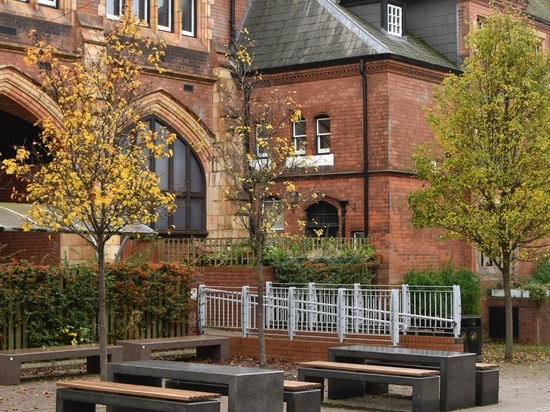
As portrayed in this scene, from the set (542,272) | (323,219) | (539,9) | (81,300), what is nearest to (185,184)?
(323,219)

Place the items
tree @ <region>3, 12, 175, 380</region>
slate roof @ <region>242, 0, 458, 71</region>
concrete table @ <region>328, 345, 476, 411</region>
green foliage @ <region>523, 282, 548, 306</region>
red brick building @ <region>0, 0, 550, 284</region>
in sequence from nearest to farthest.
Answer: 1. concrete table @ <region>328, 345, 476, 411</region>
2. tree @ <region>3, 12, 175, 380</region>
3. green foliage @ <region>523, 282, 548, 306</region>
4. red brick building @ <region>0, 0, 550, 284</region>
5. slate roof @ <region>242, 0, 458, 71</region>

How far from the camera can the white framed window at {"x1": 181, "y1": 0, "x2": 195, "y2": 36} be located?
99.8 ft

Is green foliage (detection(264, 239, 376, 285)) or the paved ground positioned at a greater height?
green foliage (detection(264, 239, 376, 285))

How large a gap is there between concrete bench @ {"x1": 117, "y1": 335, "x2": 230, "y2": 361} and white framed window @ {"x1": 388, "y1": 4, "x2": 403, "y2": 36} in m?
13.8

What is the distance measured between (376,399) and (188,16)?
56.4ft

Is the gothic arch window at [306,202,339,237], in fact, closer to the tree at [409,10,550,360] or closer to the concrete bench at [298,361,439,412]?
the tree at [409,10,550,360]

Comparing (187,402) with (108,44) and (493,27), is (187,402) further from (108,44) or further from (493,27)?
(493,27)

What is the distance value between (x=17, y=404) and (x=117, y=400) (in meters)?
3.52

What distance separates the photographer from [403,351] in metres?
15.9

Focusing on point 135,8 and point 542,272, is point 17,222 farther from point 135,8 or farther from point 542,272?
point 542,272

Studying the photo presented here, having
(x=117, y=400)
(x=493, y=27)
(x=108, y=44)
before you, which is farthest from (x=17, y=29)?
(x=117, y=400)

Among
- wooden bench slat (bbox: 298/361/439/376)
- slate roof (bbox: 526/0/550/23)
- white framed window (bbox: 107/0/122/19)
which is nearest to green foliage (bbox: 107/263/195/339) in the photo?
wooden bench slat (bbox: 298/361/439/376)

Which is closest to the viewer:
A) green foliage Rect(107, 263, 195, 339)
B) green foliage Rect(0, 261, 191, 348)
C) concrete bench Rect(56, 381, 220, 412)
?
concrete bench Rect(56, 381, 220, 412)

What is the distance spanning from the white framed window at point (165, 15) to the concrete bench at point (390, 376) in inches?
650
